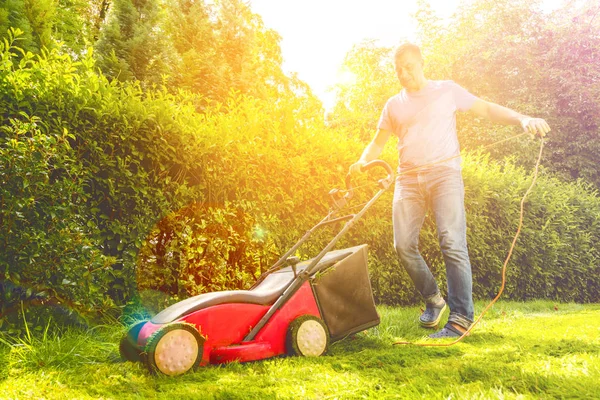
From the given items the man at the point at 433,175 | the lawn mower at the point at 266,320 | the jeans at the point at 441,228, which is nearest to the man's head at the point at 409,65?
the man at the point at 433,175

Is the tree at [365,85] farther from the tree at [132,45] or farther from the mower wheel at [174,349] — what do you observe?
the mower wheel at [174,349]

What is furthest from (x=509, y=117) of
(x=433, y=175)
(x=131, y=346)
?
(x=131, y=346)

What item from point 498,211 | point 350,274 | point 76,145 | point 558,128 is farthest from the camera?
point 558,128

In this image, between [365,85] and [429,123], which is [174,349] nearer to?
[429,123]

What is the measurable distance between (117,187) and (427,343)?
2423mm

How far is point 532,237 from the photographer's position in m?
7.25

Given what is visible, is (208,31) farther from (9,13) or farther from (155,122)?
(155,122)

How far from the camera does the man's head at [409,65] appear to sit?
3.65 m

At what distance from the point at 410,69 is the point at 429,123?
0.44 metres

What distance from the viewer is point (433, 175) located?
12.0ft

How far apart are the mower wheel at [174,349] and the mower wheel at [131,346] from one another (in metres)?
0.16

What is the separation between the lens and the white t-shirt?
3.68m

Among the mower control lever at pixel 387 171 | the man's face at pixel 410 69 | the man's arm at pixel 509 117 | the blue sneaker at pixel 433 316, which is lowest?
the blue sneaker at pixel 433 316

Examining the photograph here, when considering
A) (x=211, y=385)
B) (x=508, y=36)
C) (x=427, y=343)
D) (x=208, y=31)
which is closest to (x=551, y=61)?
(x=508, y=36)
